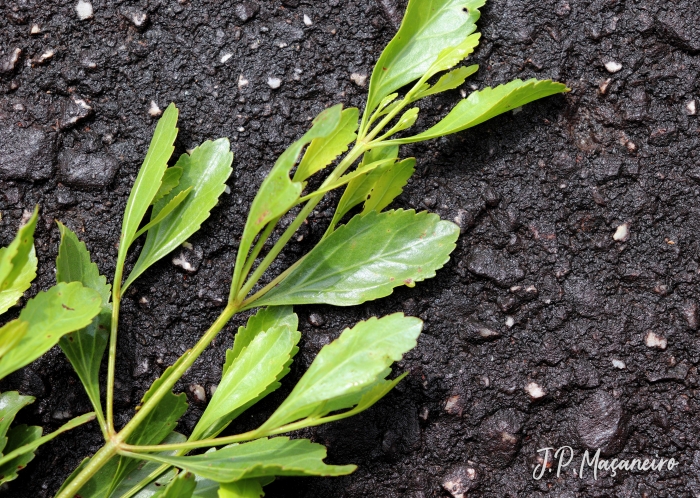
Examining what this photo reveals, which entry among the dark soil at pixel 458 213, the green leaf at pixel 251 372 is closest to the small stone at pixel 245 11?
the dark soil at pixel 458 213

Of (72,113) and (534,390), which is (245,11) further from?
(534,390)

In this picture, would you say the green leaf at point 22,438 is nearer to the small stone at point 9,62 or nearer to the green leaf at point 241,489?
the green leaf at point 241,489

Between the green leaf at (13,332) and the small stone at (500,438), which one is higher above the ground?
the green leaf at (13,332)

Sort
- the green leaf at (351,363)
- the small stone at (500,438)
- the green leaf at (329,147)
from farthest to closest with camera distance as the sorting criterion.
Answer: the small stone at (500,438), the green leaf at (329,147), the green leaf at (351,363)

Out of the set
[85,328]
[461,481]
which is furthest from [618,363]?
[85,328]

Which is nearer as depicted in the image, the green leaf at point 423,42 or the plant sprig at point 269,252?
the plant sprig at point 269,252
